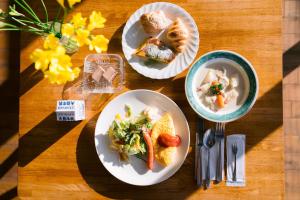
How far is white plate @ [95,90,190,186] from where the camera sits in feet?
5.22

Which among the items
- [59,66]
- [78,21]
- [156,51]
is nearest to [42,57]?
[59,66]

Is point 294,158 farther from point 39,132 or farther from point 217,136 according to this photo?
point 39,132

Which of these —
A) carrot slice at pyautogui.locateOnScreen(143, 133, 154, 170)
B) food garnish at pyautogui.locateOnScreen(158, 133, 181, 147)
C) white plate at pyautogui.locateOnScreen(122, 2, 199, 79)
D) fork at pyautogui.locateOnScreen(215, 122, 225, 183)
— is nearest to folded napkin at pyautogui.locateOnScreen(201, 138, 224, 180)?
fork at pyautogui.locateOnScreen(215, 122, 225, 183)

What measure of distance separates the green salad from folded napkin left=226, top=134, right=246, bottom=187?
0.37 m

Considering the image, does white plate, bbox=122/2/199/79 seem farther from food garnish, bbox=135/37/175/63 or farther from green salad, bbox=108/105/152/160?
green salad, bbox=108/105/152/160

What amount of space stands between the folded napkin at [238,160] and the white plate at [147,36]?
395 mm

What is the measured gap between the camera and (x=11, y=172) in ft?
7.91

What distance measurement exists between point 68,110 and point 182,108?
52cm

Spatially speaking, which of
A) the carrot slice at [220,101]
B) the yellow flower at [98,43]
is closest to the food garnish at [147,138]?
the carrot slice at [220,101]

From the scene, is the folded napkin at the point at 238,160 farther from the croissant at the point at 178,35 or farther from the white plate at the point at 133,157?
the croissant at the point at 178,35

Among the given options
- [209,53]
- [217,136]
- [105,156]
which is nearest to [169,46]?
[209,53]

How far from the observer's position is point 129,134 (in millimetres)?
1593

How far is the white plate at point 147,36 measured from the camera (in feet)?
5.21

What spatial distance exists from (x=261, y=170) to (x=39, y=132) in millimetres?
1056
